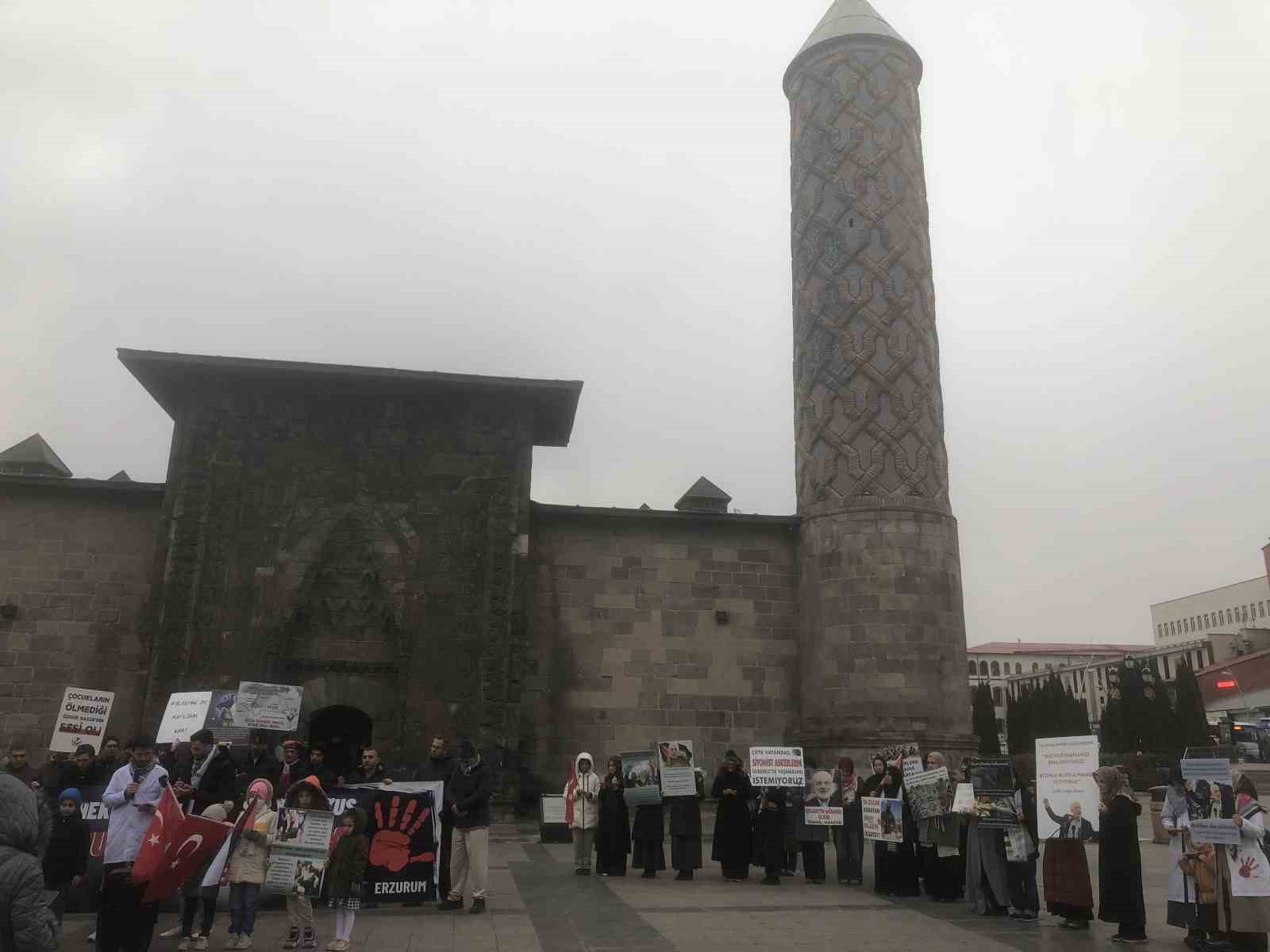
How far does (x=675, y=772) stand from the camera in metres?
12.3

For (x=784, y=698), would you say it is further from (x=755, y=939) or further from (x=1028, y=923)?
(x=755, y=939)

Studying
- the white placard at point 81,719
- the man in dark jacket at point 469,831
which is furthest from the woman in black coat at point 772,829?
the white placard at point 81,719

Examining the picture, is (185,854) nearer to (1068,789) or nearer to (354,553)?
(1068,789)

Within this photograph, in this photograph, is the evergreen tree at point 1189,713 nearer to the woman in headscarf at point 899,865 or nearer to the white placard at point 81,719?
the woman in headscarf at point 899,865

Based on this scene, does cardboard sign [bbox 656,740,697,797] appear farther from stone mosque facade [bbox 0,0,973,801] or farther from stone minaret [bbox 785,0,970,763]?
stone minaret [bbox 785,0,970,763]

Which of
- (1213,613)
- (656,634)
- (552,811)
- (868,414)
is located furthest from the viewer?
(1213,613)

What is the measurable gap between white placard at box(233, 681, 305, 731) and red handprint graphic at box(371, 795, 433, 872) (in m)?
4.80

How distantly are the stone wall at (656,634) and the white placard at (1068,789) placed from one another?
354 inches

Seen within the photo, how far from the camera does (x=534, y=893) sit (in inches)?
403

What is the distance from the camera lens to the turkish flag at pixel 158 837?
260 inches

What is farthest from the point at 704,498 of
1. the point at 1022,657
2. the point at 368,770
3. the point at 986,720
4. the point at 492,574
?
the point at 1022,657

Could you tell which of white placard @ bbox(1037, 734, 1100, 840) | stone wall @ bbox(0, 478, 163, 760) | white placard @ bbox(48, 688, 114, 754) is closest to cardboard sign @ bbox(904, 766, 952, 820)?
white placard @ bbox(1037, 734, 1100, 840)

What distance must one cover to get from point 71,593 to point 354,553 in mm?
4902

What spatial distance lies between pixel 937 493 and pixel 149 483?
1472 cm
